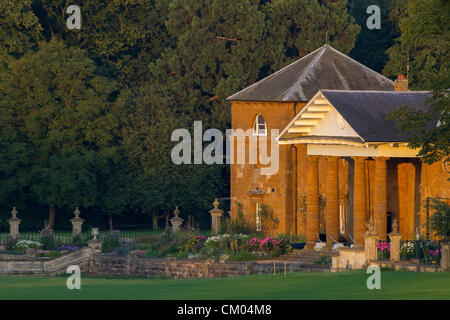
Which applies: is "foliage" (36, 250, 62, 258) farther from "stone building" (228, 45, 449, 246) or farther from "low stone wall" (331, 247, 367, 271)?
"low stone wall" (331, 247, 367, 271)

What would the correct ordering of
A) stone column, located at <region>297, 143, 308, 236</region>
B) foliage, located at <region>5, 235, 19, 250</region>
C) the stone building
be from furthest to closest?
stone column, located at <region>297, 143, 308, 236</region>, foliage, located at <region>5, 235, 19, 250</region>, the stone building

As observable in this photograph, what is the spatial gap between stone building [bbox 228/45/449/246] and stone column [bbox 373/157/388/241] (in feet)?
0.14

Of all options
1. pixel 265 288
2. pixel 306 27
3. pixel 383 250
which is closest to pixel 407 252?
pixel 383 250

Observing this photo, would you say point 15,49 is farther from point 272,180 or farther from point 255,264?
point 255,264

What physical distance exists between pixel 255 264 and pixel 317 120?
823 cm

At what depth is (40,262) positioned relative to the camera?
57.5m

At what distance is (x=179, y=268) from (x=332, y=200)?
7790mm

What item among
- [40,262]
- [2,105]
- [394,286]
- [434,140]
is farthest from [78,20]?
[394,286]

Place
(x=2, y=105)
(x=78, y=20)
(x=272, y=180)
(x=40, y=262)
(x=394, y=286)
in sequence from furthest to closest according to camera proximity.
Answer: (x=78, y=20)
(x=2, y=105)
(x=272, y=180)
(x=40, y=262)
(x=394, y=286)

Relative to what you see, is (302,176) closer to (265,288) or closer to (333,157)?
(333,157)

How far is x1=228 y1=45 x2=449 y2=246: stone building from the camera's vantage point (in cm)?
5559

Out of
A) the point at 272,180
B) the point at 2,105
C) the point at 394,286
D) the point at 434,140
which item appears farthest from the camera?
the point at 2,105

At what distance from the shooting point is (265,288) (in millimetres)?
38938
